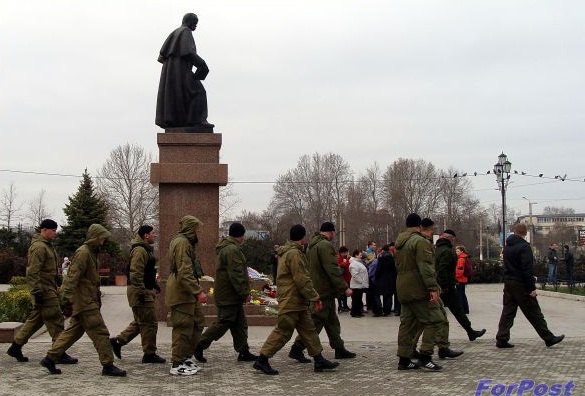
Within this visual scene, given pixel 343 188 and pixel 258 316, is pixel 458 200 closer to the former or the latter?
pixel 343 188

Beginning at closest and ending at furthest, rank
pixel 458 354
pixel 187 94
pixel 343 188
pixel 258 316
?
1. pixel 458 354
2. pixel 258 316
3. pixel 187 94
4. pixel 343 188

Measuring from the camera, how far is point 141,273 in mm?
9180

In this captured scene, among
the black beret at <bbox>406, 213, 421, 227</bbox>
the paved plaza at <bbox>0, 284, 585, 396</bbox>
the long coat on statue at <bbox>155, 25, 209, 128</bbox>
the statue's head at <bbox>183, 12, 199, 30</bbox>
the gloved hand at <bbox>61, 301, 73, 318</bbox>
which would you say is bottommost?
the paved plaza at <bbox>0, 284, 585, 396</bbox>

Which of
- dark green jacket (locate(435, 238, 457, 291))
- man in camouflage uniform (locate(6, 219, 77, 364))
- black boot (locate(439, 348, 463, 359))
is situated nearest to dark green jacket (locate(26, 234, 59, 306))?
man in camouflage uniform (locate(6, 219, 77, 364))

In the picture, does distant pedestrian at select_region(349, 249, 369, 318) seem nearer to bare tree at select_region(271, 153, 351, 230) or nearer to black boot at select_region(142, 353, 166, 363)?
black boot at select_region(142, 353, 166, 363)

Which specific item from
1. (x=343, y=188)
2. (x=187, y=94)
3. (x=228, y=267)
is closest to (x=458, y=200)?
(x=343, y=188)

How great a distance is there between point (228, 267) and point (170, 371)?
150 cm

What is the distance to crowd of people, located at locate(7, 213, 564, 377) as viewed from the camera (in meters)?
8.41

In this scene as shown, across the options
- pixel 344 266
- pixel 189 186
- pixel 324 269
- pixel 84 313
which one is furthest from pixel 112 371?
pixel 344 266

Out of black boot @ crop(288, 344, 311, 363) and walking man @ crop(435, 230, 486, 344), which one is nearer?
black boot @ crop(288, 344, 311, 363)

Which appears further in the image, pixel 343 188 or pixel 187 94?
pixel 343 188

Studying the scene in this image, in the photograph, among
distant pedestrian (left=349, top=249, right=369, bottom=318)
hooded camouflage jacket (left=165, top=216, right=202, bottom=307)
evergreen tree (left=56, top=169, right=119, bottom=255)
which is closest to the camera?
hooded camouflage jacket (left=165, top=216, right=202, bottom=307)

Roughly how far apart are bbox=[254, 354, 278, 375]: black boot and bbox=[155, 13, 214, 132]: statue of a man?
662 cm

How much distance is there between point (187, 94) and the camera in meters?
14.2
